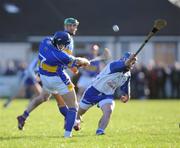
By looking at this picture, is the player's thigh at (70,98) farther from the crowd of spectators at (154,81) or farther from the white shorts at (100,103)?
the crowd of spectators at (154,81)

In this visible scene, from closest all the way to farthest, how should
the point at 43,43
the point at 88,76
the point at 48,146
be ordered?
the point at 48,146
the point at 43,43
the point at 88,76

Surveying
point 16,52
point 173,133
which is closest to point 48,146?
point 173,133

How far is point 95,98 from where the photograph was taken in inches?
516

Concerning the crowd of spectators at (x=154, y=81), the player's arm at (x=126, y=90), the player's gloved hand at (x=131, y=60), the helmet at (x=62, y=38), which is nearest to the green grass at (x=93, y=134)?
the player's arm at (x=126, y=90)

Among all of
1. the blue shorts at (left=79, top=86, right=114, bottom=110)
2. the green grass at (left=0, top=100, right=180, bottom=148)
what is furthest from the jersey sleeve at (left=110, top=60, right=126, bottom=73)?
the green grass at (left=0, top=100, right=180, bottom=148)

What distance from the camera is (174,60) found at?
38.0 meters

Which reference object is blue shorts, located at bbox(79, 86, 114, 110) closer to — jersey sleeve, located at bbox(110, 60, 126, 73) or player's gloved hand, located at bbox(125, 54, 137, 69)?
jersey sleeve, located at bbox(110, 60, 126, 73)

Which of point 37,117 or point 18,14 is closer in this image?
point 37,117

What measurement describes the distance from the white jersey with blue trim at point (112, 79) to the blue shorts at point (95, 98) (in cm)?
7

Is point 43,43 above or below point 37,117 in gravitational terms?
above

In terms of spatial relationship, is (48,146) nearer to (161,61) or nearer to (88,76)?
(88,76)

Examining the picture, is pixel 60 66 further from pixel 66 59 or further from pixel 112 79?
pixel 112 79

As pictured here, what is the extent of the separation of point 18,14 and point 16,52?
2.02m

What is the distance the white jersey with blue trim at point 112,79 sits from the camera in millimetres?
12938
